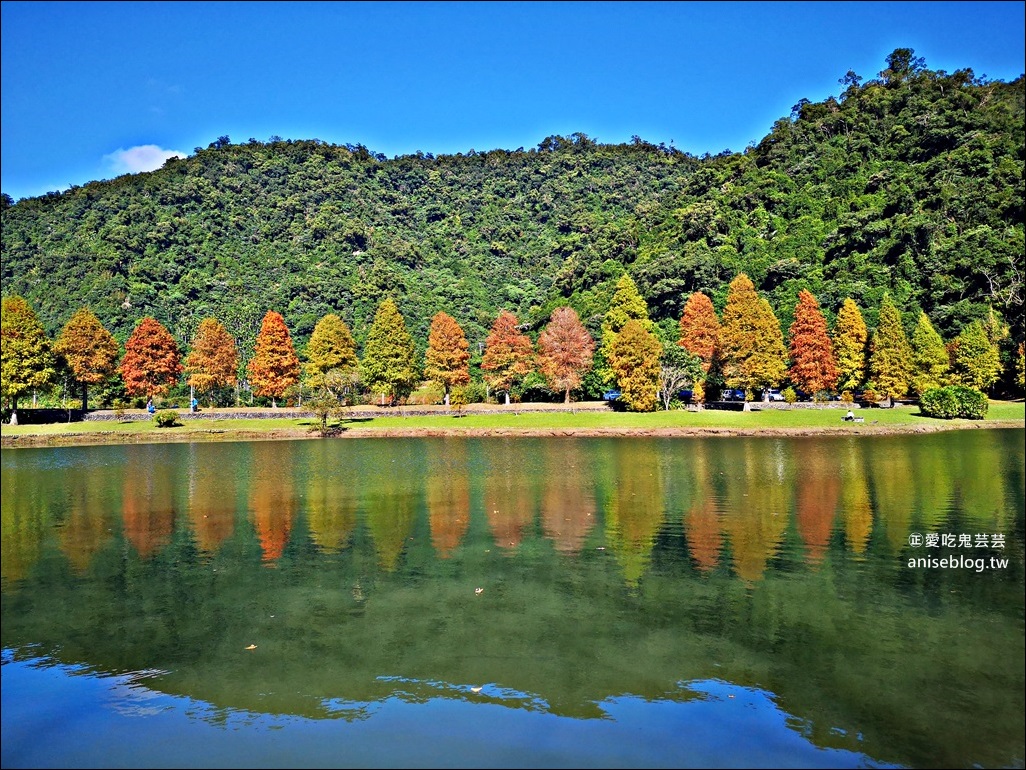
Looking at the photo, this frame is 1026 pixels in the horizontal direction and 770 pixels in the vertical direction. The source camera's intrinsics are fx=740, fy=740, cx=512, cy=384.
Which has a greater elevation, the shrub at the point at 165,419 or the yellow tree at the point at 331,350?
the yellow tree at the point at 331,350

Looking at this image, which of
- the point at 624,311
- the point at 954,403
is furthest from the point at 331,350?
the point at 954,403

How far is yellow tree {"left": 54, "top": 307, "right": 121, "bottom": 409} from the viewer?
3100 inches

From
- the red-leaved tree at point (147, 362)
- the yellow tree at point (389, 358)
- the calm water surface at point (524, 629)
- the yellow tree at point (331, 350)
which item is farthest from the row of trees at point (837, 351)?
the red-leaved tree at point (147, 362)

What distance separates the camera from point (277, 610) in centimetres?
1633

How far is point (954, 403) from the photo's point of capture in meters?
65.5

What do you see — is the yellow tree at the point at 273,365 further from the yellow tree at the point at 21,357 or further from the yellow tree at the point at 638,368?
the yellow tree at the point at 638,368

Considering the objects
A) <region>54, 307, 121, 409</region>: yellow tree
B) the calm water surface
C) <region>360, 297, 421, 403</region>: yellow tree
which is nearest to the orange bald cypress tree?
<region>360, 297, 421, 403</region>: yellow tree

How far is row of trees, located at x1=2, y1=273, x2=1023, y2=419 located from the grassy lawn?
165 inches

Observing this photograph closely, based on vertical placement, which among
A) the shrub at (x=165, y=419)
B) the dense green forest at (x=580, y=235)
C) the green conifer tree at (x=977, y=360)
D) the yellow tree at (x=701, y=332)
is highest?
the dense green forest at (x=580, y=235)

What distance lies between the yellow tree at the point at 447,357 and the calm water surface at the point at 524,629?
52.6 metres

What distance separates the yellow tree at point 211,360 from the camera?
281ft

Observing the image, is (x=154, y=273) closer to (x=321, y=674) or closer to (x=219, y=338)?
(x=219, y=338)

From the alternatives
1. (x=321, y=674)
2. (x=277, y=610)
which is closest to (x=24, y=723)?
(x=321, y=674)

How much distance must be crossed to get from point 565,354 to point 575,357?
1201 mm
